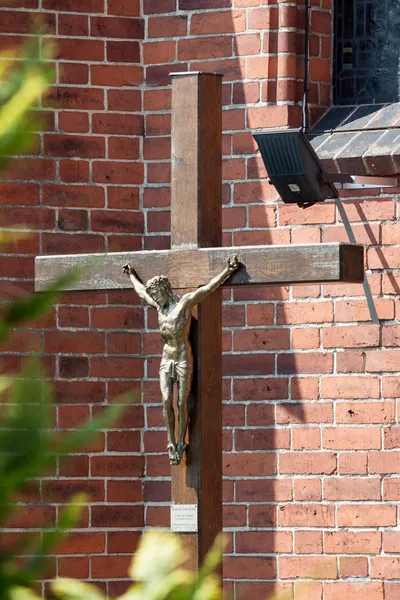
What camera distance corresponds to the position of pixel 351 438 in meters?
4.80

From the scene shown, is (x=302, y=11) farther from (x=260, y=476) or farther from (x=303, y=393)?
(x=260, y=476)

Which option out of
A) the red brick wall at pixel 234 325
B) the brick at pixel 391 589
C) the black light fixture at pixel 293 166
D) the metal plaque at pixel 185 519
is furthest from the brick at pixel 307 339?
the metal plaque at pixel 185 519

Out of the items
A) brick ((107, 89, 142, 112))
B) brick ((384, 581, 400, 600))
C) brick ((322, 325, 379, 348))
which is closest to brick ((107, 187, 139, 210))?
brick ((107, 89, 142, 112))

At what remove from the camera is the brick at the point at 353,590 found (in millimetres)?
4723

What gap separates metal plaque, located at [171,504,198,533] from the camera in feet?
12.5

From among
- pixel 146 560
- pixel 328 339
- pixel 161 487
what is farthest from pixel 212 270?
pixel 146 560

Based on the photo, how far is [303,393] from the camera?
4.89 m

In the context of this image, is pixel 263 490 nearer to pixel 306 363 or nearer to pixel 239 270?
pixel 306 363

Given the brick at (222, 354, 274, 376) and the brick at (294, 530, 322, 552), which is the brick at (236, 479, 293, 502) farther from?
the brick at (222, 354, 274, 376)

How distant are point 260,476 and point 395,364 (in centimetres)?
69

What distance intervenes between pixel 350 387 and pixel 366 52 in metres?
1.46

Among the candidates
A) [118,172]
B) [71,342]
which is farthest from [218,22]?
[71,342]

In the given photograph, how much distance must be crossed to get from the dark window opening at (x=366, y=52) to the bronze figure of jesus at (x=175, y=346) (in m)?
1.77

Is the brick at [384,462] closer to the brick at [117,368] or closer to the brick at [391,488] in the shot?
the brick at [391,488]
